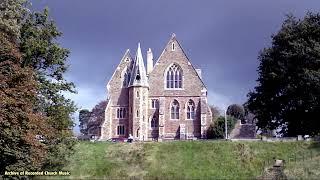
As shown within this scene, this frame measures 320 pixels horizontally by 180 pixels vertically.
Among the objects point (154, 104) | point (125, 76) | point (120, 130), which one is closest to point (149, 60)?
point (125, 76)

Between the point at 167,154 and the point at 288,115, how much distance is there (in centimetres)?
1620

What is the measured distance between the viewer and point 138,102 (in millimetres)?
67312

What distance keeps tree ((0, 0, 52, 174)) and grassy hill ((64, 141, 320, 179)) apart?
7094 millimetres

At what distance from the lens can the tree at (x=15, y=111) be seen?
26.7 meters

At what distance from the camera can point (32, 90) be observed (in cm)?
2850

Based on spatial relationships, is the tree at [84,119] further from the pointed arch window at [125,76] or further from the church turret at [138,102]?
the church turret at [138,102]

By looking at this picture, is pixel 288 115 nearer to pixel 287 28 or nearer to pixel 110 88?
pixel 287 28

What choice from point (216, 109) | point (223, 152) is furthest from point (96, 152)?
point (216, 109)

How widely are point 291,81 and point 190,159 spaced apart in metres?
16.2

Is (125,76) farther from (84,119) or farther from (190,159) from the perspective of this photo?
(84,119)

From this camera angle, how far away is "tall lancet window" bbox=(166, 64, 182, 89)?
69.7 meters

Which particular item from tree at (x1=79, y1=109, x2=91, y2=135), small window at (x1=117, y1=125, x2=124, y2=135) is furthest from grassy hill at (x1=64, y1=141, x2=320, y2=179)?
tree at (x1=79, y1=109, x2=91, y2=135)

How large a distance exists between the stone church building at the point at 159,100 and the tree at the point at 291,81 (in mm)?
14111

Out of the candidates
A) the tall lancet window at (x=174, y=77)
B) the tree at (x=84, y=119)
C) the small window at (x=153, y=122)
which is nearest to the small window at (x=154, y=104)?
the small window at (x=153, y=122)
